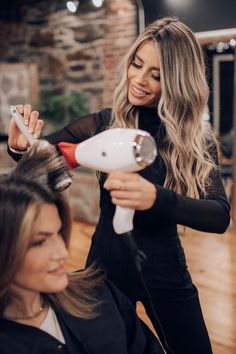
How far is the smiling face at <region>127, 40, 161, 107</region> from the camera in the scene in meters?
1.29

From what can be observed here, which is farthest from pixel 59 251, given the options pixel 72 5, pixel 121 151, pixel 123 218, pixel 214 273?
pixel 72 5

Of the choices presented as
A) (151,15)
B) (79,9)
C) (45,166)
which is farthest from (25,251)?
(79,9)

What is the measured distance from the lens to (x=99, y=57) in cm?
430

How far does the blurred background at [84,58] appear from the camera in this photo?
3.65m

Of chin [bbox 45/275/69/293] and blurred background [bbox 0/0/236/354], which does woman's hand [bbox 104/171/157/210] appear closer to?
chin [bbox 45/275/69/293]

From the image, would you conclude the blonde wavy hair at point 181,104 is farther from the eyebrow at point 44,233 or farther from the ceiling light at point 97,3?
the ceiling light at point 97,3

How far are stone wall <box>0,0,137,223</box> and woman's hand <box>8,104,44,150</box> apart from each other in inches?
119

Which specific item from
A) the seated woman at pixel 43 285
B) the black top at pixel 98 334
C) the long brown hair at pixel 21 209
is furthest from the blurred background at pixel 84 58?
the long brown hair at pixel 21 209

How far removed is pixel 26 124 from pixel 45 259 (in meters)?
0.45

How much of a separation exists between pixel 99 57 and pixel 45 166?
348 centimetres

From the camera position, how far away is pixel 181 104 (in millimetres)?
1316

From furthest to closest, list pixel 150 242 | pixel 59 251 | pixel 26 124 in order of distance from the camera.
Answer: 1. pixel 150 242
2. pixel 26 124
3. pixel 59 251

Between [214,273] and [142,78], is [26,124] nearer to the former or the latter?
[142,78]

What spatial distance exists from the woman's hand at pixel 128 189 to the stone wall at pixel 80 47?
11.2 ft
